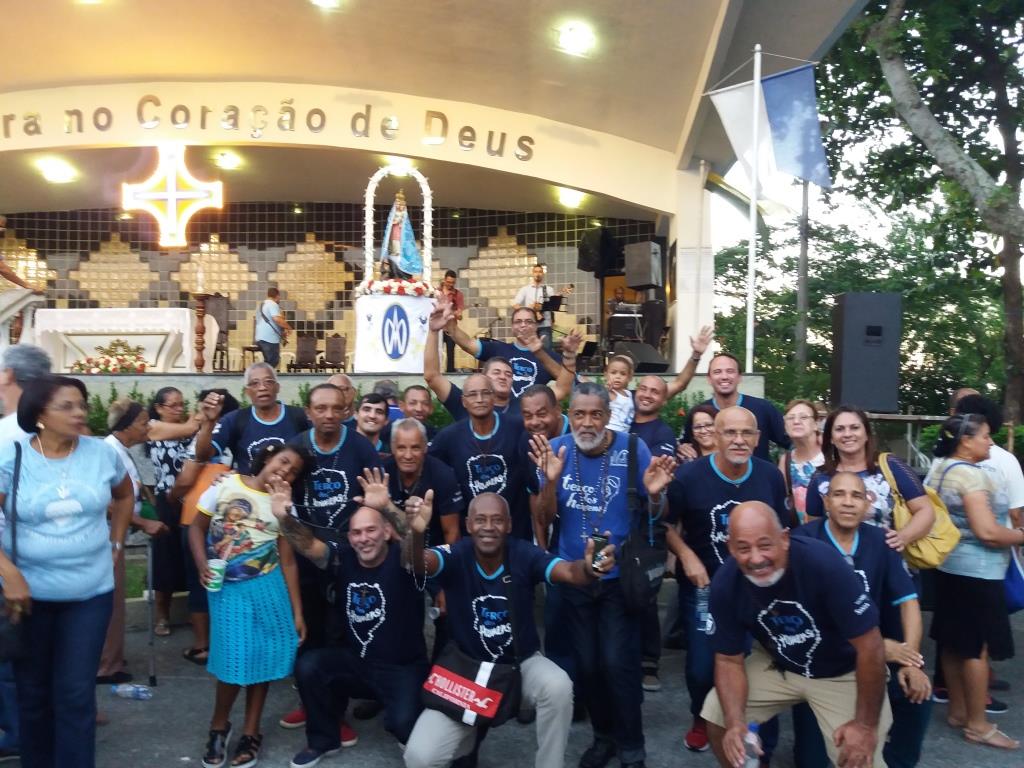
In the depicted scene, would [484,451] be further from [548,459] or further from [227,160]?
[227,160]

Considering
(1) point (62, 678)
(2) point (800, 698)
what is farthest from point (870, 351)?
(1) point (62, 678)

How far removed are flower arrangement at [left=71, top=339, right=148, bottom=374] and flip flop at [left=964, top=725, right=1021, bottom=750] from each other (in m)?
9.34

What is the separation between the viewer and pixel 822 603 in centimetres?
356

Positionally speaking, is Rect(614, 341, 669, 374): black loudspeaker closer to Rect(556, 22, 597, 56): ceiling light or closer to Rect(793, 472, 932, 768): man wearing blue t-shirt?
Rect(556, 22, 597, 56): ceiling light

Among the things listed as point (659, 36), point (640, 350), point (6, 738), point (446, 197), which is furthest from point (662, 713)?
point (446, 197)

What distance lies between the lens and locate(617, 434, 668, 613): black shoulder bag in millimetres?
4293

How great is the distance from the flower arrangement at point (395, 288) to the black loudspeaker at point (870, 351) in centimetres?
494

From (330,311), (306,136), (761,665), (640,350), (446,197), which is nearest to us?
(761,665)

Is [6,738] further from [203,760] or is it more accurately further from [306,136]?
[306,136]

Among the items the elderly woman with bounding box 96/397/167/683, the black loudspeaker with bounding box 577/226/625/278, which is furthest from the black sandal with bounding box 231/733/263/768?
the black loudspeaker with bounding box 577/226/625/278

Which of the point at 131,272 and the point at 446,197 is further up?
the point at 446,197

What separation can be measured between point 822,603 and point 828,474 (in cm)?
120

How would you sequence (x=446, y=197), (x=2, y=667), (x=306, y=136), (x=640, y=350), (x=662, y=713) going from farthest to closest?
(x=446, y=197) → (x=306, y=136) → (x=640, y=350) → (x=662, y=713) → (x=2, y=667)

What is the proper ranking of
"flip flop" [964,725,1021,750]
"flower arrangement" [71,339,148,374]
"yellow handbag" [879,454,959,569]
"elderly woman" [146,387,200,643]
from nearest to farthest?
"yellow handbag" [879,454,959,569], "flip flop" [964,725,1021,750], "elderly woman" [146,387,200,643], "flower arrangement" [71,339,148,374]
